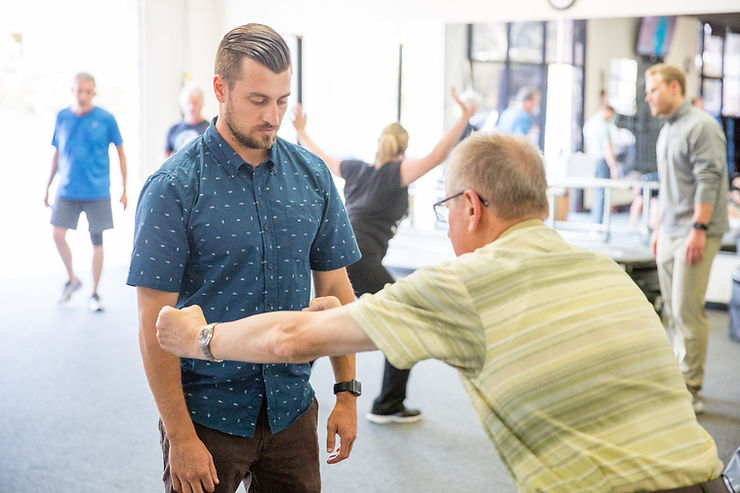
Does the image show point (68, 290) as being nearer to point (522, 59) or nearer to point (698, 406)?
point (522, 59)

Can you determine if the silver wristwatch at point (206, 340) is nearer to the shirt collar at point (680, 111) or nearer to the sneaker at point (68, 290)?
the shirt collar at point (680, 111)

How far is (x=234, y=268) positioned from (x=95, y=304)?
4780mm

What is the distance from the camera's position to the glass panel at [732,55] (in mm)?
6766

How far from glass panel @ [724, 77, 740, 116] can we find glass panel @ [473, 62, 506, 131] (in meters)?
1.88

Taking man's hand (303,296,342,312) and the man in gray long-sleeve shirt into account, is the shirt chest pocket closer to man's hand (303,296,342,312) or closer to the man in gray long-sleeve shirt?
man's hand (303,296,342,312)

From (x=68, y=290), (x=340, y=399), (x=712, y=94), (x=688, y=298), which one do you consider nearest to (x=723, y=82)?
(x=712, y=94)

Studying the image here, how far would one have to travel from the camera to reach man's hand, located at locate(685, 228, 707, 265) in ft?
13.4

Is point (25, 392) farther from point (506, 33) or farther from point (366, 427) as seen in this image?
point (506, 33)

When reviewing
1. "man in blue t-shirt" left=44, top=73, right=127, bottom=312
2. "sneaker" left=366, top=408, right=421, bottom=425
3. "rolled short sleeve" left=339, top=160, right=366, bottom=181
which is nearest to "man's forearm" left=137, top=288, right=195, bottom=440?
"sneaker" left=366, top=408, right=421, bottom=425

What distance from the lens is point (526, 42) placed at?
7.34 meters

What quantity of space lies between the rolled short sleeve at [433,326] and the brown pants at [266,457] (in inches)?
22.7

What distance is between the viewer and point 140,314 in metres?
1.58

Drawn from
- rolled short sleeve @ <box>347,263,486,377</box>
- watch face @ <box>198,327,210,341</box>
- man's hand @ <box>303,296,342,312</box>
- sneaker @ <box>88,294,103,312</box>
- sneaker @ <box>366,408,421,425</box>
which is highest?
rolled short sleeve @ <box>347,263,486,377</box>

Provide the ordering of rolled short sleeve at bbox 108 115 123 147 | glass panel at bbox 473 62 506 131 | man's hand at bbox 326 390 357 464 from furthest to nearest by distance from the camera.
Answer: glass panel at bbox 473 62 506 131
rolled short sleeve at bbox 108 115 123 147
man's hand at bbox 326 390 357 464
